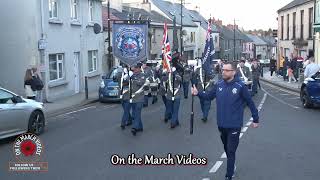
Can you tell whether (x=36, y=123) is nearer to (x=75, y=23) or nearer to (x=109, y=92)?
(x=109, y=92)

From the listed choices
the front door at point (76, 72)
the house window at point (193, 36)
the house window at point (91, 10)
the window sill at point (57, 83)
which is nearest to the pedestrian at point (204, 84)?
the window sill at point (57, 83)

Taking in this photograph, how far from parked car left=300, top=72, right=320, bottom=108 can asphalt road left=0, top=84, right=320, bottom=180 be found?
929 millimetres

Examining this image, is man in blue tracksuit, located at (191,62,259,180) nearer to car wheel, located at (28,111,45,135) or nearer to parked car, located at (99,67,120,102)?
car wheel, located at (28,111,45,135)

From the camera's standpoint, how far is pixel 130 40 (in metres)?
23.1

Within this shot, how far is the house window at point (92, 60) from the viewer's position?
95.8ft

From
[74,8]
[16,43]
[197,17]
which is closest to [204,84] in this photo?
[16,43]

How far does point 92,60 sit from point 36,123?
56.7 ft

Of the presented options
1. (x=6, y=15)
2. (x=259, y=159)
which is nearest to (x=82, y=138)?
(x=259, y=159)

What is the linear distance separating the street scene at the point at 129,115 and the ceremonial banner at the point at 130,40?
0.06 m

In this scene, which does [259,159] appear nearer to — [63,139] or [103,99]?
[63,139]

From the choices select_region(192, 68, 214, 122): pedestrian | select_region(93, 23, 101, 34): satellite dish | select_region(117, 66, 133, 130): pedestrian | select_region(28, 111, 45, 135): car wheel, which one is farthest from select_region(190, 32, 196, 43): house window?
select_region(28, 111, 45, 135): car wheel

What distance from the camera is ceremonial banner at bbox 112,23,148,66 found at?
22.2 m

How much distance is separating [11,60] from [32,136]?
11.1 meters

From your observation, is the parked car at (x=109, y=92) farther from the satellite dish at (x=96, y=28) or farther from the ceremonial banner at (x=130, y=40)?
the satellite dish at (x=96, y=28)
